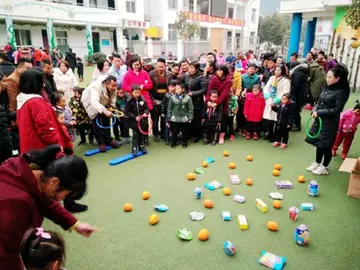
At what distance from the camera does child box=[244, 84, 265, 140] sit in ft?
19.9

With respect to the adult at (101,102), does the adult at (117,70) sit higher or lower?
higher

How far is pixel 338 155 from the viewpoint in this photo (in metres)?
5.32

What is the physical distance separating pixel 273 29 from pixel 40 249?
52321mm

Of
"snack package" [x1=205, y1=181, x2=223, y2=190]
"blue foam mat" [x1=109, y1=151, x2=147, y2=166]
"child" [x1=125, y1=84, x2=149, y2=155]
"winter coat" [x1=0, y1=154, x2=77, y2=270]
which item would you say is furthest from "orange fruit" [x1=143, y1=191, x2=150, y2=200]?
"winter coat" [x1=0, y1=154, x2=77, y2=270]

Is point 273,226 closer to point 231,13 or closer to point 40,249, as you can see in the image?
point 40,249

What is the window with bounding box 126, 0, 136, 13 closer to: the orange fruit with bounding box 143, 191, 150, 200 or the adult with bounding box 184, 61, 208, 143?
the adult with bounding box 184, 61, 208, 143

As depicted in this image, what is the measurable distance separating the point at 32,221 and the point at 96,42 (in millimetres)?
26440

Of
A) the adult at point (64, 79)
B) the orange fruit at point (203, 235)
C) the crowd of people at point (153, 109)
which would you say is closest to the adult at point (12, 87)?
the crowd of people at point (153, 109)

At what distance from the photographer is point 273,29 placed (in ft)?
157

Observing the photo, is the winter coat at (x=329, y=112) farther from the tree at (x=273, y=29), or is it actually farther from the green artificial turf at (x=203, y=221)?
the tree at (x=273, y=29)

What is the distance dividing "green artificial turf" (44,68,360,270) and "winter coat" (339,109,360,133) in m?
0.58

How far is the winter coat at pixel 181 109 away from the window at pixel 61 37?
20.9 meters

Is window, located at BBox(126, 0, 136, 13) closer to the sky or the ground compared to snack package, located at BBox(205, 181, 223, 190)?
closer to the sky

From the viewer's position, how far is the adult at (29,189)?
1501 mm
